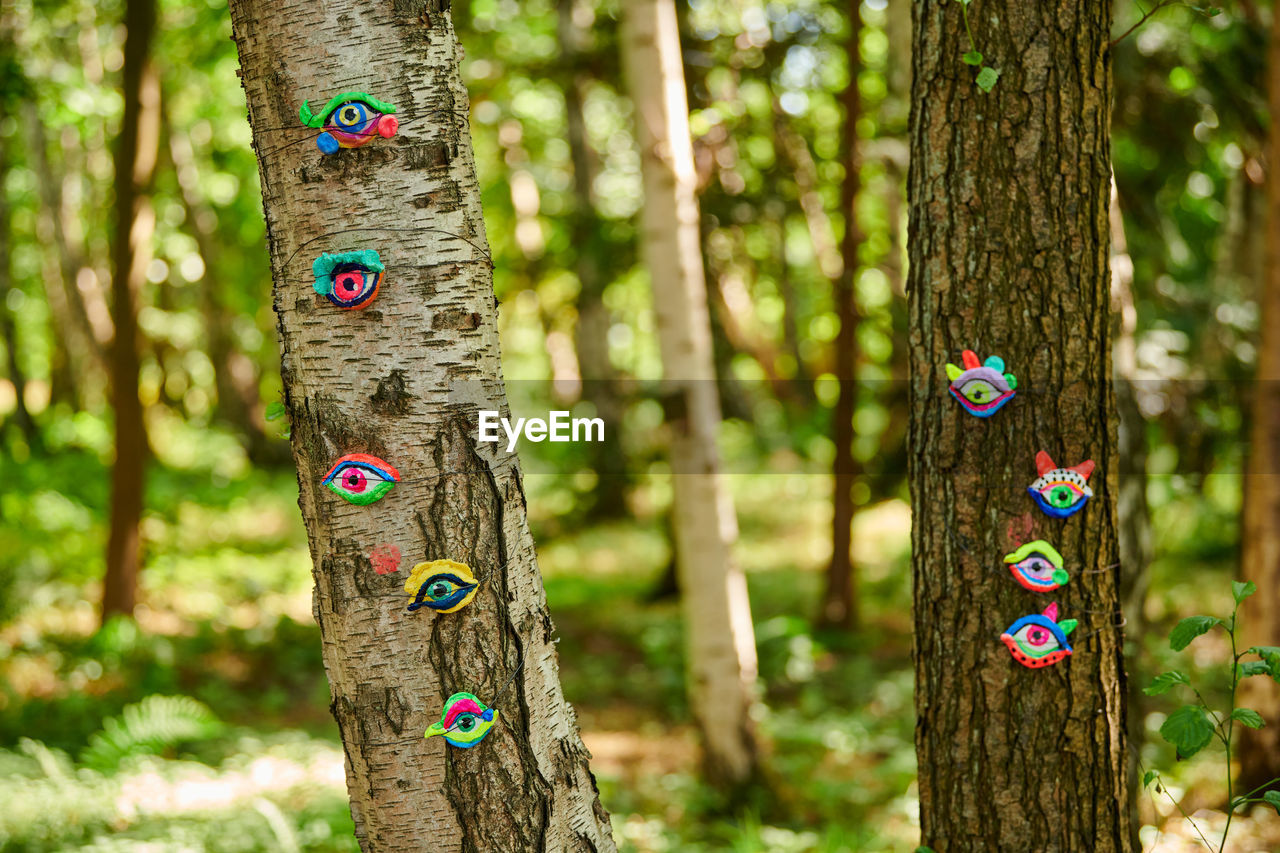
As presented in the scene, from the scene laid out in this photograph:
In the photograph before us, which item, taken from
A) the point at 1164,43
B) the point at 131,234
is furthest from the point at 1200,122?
the point at 131,234

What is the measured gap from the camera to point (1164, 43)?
5.84 m

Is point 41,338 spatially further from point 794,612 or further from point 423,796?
point 423,796

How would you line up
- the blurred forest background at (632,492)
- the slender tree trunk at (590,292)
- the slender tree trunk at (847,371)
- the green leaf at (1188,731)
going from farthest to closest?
the slender tree trunk at (590,292), the slender tree trunk at (847,371), the blurred forest background at (632,492), the green leaf at (1188,731)

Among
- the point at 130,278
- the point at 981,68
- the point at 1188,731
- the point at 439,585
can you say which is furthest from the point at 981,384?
the point at 130,278

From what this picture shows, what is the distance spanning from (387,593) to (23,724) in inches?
201

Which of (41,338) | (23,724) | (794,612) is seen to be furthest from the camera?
(41,338)

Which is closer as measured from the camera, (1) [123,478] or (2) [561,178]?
(1) [123,478]

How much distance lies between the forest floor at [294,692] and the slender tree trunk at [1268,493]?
1.08 ft

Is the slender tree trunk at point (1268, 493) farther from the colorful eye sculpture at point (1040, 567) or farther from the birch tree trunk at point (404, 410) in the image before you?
the birch tree trunk at point (404, 410)

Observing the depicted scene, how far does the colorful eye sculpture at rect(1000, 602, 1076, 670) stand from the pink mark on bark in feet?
4.68

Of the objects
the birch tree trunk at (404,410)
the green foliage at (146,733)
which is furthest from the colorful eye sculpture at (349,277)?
the green foliage at (146,733)

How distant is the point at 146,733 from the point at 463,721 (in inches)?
156

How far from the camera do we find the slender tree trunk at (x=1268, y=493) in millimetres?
4234

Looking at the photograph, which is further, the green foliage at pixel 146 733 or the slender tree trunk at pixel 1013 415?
the green foliage at pixel 146 733
